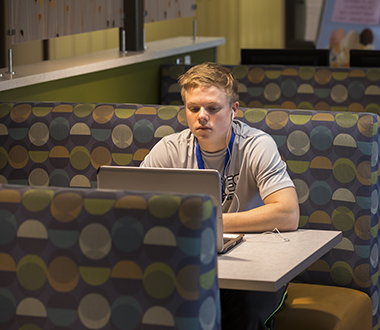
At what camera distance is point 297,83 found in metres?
3.91

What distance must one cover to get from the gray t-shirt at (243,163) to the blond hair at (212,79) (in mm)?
151

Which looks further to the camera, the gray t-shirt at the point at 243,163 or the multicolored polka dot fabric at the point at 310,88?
the multicolored polka dot fabric at the point at 310,88

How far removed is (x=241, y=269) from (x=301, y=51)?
122 inches

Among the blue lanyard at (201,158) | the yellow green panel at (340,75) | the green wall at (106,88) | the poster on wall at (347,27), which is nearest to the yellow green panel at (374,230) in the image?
the blue lanyard at (201,158)

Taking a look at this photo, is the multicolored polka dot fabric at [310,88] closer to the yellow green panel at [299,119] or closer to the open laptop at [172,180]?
the yellow green panel at [299,119]

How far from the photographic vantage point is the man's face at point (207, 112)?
214 centimetres

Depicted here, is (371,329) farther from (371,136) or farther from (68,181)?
(68,181)

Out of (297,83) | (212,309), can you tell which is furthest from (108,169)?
(297,83)

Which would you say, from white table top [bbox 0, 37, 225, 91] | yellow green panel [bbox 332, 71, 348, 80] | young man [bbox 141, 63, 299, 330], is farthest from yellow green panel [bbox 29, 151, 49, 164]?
yellow green panel [bbox 332, 71, 348, 80]

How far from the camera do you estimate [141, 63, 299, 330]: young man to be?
6.59 ft

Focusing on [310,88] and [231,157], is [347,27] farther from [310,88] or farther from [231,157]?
[231,157]

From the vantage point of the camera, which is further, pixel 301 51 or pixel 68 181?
pixel 301 51

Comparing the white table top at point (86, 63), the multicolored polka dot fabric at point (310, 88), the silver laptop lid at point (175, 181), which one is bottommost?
the silver laptop lid at point (175, 181)

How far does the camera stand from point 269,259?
1686 mm
